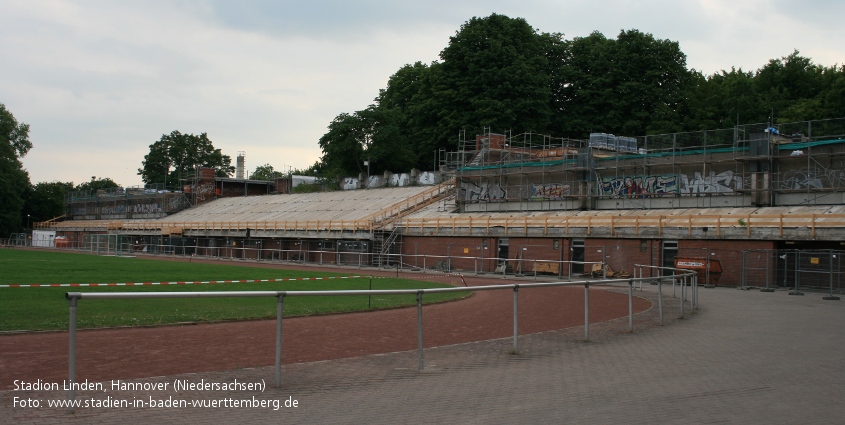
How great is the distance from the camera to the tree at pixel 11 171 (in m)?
93.6

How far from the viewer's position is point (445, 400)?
8.91m

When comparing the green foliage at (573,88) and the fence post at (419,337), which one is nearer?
the fence post at (419,337)

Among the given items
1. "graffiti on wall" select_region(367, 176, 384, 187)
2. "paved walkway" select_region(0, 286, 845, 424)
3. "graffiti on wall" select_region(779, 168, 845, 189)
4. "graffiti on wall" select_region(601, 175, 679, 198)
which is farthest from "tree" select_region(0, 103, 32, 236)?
"paved walkway" select_region(0, 286, 845, 424)

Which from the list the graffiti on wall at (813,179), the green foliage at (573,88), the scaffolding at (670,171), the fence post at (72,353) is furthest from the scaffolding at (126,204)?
the fence post at (72,353)

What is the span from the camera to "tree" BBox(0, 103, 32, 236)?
93.6 m

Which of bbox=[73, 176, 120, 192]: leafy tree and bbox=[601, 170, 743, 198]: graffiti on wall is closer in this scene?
bbox=[601, 170, 743, 198]: graffiti on wall

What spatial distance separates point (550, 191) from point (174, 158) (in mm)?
100750

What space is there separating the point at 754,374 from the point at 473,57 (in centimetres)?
6171

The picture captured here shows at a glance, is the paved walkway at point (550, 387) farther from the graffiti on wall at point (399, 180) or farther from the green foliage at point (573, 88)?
the graffiti on wall at point (399, 180)

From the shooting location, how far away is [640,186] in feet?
154

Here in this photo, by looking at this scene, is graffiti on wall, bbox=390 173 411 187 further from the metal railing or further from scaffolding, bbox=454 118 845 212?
the metal railing

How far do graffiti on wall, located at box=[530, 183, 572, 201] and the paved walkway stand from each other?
119 feet

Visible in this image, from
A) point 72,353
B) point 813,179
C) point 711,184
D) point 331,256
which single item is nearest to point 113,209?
point 331,256

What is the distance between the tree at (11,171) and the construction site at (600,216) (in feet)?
107
